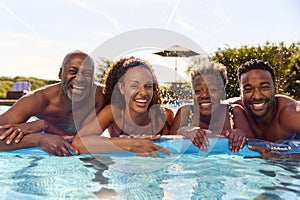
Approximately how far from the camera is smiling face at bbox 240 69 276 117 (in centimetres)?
383

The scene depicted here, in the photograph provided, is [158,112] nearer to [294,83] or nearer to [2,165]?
[2,165]

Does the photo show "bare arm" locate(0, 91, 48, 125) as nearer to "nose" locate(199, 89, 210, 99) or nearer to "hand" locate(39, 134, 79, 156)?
"hand" locate(39, 134, 79, 156)

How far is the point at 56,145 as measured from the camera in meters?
3.39

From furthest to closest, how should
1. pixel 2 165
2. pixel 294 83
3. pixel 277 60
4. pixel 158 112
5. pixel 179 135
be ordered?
pixel 277 60 < pixel 294 83 < pixel 158 112 < pixel 179 135 < pixel 2 165

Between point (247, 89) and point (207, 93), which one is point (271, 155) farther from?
point (207, 93)

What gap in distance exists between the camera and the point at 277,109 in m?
4.04

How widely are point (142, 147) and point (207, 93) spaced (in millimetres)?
1043

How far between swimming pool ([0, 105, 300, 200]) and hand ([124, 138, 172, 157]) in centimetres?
7

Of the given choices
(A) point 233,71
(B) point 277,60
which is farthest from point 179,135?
(B) point 277,60

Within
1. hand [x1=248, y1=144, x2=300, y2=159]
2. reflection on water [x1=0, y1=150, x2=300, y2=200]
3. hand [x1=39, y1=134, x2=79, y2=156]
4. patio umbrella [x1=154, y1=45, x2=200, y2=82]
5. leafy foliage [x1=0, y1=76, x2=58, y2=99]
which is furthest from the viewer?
leafy foliage [x1=0, y1=76, x2=58, y2=99]

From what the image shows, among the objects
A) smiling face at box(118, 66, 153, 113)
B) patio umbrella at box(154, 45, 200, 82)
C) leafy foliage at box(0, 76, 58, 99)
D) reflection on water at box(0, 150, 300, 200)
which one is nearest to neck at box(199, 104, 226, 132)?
reflection on water at box(0, 150, 300, 200)

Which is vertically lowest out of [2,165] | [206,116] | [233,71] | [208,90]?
[2,165]

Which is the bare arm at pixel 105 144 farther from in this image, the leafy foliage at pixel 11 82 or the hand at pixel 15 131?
the leafy foliage at pixel 11 82

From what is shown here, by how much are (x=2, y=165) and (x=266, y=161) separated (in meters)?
2.52
